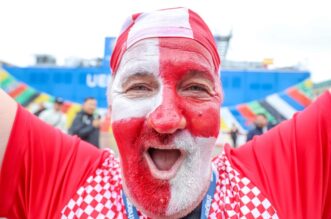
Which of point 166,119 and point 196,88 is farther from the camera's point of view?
point 196,88

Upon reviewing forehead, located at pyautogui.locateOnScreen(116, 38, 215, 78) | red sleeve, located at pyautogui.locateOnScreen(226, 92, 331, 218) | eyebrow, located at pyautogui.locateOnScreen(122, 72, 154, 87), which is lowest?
red sleeve, located at pyautogui.locateOnScreen(226, 92, 331, 218)

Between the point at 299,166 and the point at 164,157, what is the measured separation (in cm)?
45

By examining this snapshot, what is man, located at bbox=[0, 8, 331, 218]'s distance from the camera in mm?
1124

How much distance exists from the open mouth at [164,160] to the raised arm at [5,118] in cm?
46

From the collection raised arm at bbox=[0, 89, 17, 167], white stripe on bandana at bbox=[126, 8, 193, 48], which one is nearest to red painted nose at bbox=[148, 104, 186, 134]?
white stripe on bandana at bbox=[126, 8, 193, 48]

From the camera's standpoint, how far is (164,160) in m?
1.14

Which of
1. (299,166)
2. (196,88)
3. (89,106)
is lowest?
(89,106)

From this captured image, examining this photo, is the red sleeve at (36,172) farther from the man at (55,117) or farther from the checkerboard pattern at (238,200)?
the man at (55,117)

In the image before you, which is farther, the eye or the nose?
the eye

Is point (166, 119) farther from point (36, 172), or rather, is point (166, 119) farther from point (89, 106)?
point (89, 106)

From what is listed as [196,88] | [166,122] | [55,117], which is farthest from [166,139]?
[55,117]

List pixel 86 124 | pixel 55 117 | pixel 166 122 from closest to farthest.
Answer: pixel 166 122, pixel 86 124, pixel 55 117

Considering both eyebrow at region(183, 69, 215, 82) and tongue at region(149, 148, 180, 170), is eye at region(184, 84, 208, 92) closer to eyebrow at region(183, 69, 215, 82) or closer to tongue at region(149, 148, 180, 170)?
eyebrow at region(183, 69, 215, 82)

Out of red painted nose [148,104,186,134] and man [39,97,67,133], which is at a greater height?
red painted nose [148,104,186,134]
